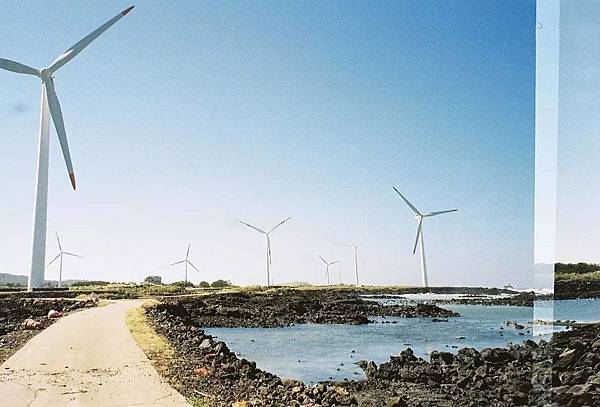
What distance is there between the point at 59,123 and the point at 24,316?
107 inches

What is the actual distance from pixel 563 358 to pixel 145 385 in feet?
11.5

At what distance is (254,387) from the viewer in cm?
465

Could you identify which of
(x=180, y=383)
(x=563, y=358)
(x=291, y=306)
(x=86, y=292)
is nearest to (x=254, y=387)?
(x=180, y=383)

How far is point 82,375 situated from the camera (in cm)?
425

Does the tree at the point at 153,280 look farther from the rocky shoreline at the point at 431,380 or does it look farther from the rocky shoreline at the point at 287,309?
the rocky shoreline at the point at 431,380

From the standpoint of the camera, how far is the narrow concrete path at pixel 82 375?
3.63 m

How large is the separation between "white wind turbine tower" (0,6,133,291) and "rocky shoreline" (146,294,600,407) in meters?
3.32

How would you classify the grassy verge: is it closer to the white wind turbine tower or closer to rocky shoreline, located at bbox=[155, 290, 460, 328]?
the white wind turbine tower

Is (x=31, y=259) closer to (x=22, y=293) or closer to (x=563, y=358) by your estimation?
(x=22, y=293)

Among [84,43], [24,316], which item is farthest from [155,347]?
[84,43]

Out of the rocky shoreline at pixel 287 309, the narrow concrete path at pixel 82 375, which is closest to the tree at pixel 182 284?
the rocky shoreline at pixel 287 309

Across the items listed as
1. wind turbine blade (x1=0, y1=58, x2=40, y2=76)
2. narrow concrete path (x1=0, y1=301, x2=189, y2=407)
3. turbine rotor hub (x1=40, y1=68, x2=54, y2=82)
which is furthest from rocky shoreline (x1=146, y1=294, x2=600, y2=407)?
turbine rotor hub (x1=40, y1=68, x2=54, y2=82)

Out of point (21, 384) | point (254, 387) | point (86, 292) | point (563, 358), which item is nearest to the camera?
point (21, 384)

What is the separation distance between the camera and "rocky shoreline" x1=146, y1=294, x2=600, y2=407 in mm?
4293
